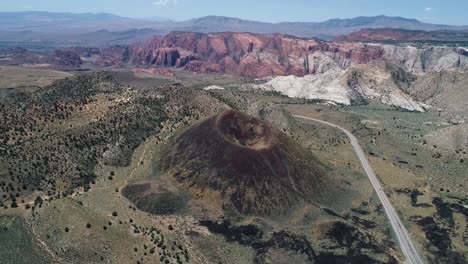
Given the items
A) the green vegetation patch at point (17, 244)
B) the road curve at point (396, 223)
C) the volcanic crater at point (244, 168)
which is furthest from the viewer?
the volcanic crater at point (244, 168)

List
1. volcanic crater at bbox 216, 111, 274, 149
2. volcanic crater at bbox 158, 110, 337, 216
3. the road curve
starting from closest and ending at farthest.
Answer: the road curve
volcanic crater at bbox 158, 110, 337, 216
volcanic crater at bbox 216, 111, 274, 149

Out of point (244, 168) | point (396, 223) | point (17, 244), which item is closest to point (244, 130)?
point (244, 168)

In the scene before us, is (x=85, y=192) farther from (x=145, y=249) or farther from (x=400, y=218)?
(x=400, y=218)

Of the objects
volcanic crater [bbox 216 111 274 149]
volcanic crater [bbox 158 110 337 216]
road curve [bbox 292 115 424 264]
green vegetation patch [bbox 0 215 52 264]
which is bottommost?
road curve [bbox 292 115 424 264]

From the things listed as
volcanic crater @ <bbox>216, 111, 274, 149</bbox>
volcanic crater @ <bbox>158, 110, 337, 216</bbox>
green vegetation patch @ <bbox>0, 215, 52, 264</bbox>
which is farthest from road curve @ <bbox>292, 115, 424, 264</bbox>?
green vegetation patch @ <bbox>0, 215, 52, 264</bbox>

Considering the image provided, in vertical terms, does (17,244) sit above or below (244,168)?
below

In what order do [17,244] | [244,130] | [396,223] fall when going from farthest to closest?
[244,130], [396,223], [17,244]

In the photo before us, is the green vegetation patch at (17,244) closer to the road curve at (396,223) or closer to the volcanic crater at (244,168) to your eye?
the volcanic crater at (244,168)

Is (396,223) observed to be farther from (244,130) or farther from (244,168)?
(244,130)

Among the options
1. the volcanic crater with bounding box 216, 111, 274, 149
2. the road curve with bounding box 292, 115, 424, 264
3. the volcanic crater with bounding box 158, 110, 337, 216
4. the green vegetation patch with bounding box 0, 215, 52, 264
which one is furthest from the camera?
the volcanic crater with bounding box 216, 111, 274, 149

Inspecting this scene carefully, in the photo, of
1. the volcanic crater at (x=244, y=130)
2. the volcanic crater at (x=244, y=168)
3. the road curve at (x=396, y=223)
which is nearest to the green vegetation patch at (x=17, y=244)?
the volcanic crater at (x=244, y=168)

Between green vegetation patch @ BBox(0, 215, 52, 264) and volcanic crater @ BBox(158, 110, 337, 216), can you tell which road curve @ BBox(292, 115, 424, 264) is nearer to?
volcanic crater @ BBox(158, 110, 337, 216)

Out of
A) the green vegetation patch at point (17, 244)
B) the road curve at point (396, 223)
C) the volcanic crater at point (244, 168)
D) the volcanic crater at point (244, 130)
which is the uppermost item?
the volcanic crater at point (244, 130)
